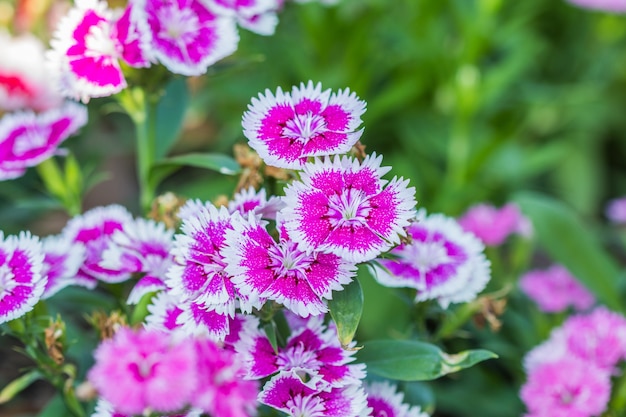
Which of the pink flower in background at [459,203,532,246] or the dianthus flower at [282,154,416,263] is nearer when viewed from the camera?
the dianthus flower at [282,154,416,263]

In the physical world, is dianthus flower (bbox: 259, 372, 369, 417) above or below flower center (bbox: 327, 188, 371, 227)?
below

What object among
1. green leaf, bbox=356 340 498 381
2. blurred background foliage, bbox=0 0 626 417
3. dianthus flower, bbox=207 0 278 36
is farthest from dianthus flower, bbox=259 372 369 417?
blurred background foliage, bbox=0 0 626 417

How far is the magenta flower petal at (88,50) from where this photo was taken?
3.44 ft

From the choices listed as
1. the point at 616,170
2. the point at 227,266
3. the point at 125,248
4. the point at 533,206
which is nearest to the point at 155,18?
the point at 125,248

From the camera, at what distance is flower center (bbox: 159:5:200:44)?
1084 millimetres

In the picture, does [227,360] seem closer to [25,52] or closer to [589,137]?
[25,52]

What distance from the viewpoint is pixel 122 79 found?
3.47ft

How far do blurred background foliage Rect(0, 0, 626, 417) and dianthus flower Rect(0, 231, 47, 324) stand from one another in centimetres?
45

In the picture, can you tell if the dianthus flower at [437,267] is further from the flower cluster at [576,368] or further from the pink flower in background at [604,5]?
the pink flower in background at [604,5]

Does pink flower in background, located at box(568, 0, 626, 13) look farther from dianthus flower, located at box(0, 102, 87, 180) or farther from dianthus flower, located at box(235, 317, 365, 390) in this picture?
dianthus flower, located at box(235, 317, 365, 390)

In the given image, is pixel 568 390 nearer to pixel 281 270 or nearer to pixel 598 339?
pixel 598 339

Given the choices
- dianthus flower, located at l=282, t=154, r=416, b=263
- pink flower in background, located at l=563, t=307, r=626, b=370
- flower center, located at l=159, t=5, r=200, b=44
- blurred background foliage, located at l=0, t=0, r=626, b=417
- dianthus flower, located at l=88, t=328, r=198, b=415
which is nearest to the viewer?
dianthus flower, located at l=88, t=328, r=198, b=415

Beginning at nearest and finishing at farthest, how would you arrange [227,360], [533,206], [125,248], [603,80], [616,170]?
1. [227,360]
2. [125,248]
3. [533,206]
4. [603,80]
5. [616,170]

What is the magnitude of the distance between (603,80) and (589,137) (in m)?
0.22
